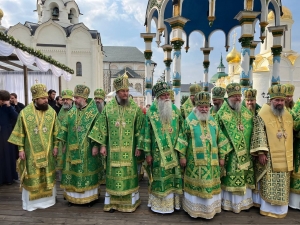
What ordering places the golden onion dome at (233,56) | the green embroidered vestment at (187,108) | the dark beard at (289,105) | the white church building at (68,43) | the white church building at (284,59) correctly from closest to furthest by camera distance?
the dark beard at (289,105)
the green embroidered vestment at (187,108)
the white church building at (284,59)
the golden onion dome at (233,56)
the white church building at (68,43)

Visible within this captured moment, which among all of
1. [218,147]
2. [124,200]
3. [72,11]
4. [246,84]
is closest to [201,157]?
[218,147]

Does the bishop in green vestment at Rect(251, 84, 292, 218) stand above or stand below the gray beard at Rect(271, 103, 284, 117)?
below

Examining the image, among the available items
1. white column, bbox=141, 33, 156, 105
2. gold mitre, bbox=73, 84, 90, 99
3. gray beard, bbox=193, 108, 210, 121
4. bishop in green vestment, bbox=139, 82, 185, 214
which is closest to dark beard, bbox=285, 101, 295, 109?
gray beard, bbox=193, 108, 210, 121

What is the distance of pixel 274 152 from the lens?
3.57m

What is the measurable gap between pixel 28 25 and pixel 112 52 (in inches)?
1103

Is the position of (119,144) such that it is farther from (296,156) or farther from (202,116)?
(296,156)

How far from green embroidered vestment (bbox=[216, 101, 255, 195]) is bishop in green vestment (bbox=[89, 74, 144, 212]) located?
137 cm

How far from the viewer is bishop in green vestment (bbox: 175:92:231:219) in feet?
11.1

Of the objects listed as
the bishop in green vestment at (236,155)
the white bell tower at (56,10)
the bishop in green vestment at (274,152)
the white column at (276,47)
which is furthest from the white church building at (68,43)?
the bishop in green vestment at (274,152)

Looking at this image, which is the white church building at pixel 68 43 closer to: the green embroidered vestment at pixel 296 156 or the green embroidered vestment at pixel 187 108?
the green embroidered vestment at pixel 187 108

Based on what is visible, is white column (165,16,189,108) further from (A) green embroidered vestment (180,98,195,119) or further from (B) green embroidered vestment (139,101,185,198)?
(B) green embroidered vestment (139,101,185,198)

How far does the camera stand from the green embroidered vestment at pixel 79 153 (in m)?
3.80

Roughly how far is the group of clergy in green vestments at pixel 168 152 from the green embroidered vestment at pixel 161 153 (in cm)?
1

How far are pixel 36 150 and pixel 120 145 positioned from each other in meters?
1.36
